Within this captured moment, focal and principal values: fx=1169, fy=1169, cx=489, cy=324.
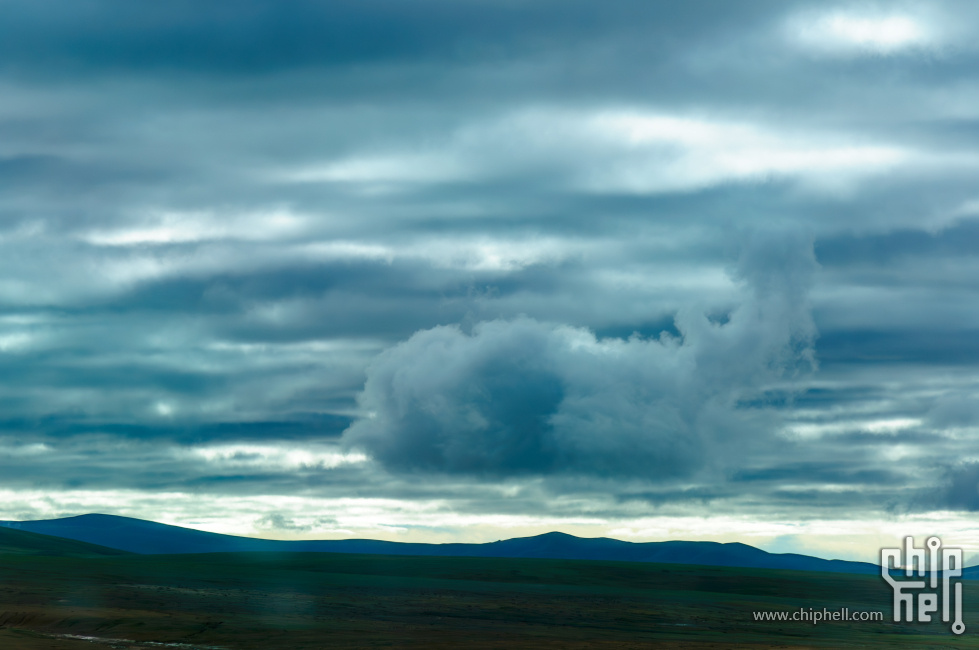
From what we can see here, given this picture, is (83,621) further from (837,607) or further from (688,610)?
(837,607)

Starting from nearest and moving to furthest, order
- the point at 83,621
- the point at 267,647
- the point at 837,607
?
the point at 267,647 → the point at 83,621 → the point at 837,607

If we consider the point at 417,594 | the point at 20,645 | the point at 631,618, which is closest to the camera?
the point at 20,645

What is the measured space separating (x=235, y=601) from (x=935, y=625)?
82.4 m

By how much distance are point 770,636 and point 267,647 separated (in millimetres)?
49359

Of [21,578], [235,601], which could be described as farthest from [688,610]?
[21,578]

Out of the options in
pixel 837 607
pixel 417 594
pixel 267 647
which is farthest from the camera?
pixel 837 607

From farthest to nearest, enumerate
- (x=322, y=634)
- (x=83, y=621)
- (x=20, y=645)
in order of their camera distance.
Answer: (x=83, y=621), (x=322, y=634), (x=20, y=645)

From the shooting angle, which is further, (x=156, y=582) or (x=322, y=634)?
(x=156, y=582)

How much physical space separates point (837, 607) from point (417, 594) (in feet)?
206

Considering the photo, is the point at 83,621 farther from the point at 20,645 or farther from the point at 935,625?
the point at 935,625

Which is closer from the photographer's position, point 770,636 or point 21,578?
point 770,636

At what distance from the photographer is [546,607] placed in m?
146

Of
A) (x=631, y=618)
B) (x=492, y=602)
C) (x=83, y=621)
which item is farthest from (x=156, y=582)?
(x=631, y=618)

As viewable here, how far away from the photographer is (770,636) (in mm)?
113062
